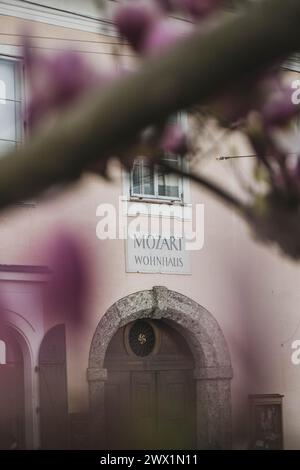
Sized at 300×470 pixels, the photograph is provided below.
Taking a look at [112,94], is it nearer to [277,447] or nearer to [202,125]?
[202,125]

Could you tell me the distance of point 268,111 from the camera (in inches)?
49.0

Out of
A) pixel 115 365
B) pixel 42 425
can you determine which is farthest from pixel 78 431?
pixel 115 365

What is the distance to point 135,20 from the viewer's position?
1.20 metres

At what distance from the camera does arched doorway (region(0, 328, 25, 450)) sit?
11.3 metres

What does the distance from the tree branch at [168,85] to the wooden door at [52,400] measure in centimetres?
1019

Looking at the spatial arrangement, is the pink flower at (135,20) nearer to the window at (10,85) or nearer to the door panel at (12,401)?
the window at (10,85)

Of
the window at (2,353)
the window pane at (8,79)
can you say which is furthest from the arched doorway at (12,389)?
the window pane at (8,79)

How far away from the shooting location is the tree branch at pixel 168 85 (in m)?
0.98


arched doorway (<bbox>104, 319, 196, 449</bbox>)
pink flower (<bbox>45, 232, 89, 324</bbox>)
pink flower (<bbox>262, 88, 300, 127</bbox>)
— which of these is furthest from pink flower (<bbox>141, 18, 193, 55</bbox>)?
arched doorway (<bbox>104, 319, 196, 449</bbox>)

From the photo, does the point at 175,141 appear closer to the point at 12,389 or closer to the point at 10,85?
the point at 10,85

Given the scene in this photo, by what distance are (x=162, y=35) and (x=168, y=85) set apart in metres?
0.18

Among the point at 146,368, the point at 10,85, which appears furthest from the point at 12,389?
the point at 10,85

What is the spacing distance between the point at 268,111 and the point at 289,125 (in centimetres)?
3
